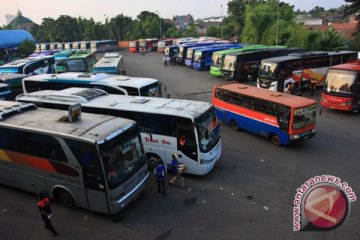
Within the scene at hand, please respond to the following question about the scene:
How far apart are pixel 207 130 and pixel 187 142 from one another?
86 cm

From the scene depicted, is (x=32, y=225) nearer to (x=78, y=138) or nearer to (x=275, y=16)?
(x=78, y=138)

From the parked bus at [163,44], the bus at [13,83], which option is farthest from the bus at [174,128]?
the parked bus at [163,44]

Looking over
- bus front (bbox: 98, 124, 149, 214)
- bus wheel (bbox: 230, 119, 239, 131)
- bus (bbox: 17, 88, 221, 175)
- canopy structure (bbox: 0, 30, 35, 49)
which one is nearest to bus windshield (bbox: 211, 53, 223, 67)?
bus wheel (bbox: 230, 119, 239, 131)

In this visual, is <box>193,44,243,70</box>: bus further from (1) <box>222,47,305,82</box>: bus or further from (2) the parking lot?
(2) the parking lot

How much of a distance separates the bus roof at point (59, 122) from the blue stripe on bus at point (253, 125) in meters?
7.81

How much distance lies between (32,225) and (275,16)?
49081 mm

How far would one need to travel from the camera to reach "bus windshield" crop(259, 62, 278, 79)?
78.5 ft

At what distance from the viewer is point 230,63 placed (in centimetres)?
3094

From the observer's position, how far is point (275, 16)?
166 feet

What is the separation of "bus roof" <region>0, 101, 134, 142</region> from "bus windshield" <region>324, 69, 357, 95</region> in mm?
15116

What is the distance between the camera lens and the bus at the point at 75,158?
9195mm

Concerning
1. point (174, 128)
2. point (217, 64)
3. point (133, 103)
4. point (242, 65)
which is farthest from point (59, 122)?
point (217, 64)

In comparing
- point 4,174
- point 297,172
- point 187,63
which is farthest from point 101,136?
point 187,63

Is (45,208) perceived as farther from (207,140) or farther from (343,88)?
(343,88)
